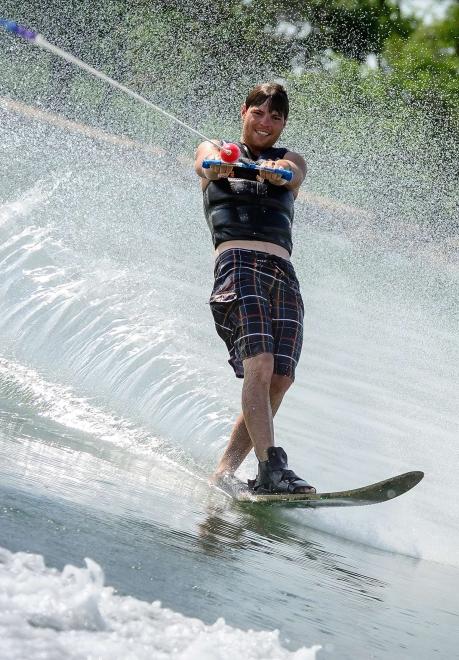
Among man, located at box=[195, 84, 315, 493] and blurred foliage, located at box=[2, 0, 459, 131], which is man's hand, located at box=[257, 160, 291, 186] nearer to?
man, located at box=[195, 84, 315, 493]

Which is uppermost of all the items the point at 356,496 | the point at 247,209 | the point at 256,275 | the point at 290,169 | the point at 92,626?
the point at 290,169

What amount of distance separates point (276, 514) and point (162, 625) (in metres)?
2.13

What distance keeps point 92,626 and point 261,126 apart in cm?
323

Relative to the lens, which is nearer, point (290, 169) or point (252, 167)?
point (252, 167)

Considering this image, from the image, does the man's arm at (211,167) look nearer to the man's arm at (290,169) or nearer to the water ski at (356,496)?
the man's arm at (290,169)

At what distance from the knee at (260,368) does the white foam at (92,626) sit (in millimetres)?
2112

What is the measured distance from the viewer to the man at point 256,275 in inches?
197

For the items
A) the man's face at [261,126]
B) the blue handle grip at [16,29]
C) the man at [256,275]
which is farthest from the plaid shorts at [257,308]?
the blue handle grip at [16,29]

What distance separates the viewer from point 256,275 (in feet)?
16.9

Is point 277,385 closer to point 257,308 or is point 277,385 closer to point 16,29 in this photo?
point 257,308

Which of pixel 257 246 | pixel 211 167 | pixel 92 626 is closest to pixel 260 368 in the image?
pixel 257 246

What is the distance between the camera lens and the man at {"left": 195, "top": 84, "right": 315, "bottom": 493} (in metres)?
5.00

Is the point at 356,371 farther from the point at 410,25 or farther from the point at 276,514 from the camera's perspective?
the point at 410,25

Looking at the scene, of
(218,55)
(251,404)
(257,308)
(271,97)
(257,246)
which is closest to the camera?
(251,404)
